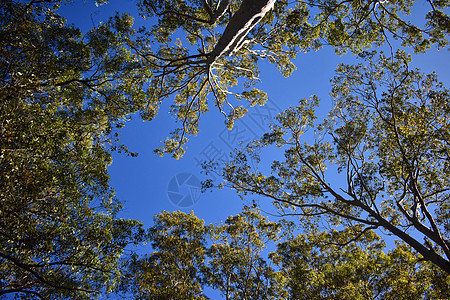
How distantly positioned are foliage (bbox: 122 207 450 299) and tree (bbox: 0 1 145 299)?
3072 mm

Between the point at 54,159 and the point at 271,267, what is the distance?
1022cm

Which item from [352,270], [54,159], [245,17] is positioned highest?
[245,17]

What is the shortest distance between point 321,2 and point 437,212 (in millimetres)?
7856

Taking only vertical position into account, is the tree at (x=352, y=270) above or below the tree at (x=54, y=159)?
below

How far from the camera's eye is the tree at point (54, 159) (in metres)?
3.64

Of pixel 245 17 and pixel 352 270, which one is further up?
pixel 245 17

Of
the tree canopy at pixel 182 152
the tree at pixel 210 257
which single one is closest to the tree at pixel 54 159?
the tree canopy at pixel 182 152

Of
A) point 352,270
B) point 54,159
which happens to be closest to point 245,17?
point 54,159

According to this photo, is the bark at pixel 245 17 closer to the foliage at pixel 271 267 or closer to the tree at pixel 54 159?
the tree at pixel 54 159

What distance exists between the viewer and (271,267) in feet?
35.4

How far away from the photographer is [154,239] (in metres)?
10.7

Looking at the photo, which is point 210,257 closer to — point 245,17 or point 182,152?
point 182,152

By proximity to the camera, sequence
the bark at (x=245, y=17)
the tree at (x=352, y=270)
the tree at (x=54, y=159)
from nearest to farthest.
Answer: the tree at (x=54, y=159) → the bark at (x=245, y=17) → the tree at (x=352, y=270)

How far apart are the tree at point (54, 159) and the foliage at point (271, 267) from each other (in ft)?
10.1
